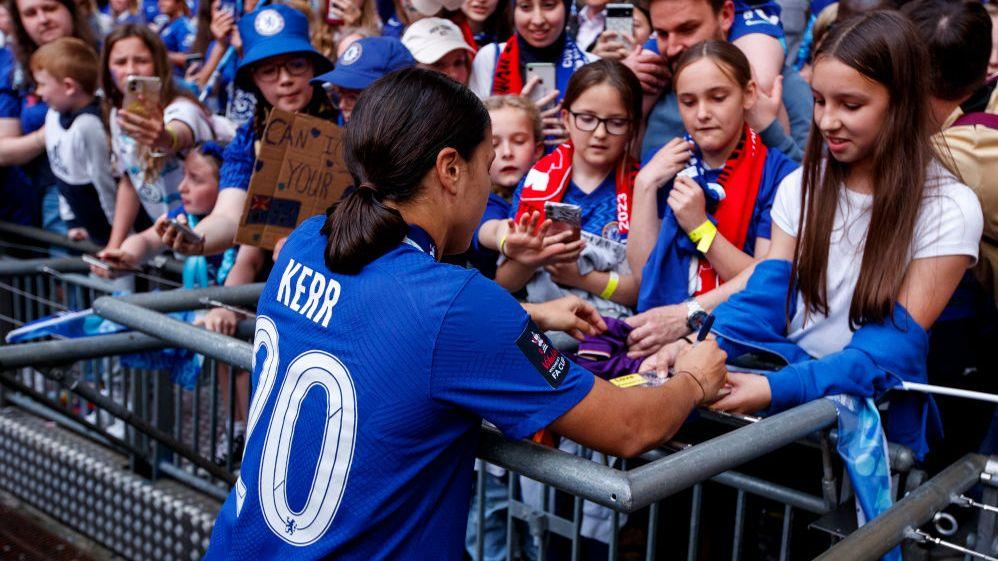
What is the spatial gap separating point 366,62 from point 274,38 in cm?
59

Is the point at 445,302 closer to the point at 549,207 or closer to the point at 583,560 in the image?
the point at 549,207

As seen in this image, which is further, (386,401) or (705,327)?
(705,327)

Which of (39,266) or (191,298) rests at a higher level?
(191,298)

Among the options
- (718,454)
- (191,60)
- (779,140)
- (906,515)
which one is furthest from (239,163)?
(191,60)

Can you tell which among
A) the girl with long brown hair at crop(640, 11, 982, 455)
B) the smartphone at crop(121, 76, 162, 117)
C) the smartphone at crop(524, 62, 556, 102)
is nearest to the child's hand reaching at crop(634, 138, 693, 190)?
the girl with long brown hair at crop(640, 11, 982, 455)

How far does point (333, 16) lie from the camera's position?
219 inches

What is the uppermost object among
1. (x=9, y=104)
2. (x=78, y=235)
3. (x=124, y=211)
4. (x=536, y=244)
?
(x=536, y=244)

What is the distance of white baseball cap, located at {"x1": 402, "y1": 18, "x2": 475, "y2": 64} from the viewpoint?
13.3ft

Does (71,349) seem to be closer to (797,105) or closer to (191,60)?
(797,105)

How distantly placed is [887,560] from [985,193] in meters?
1.04

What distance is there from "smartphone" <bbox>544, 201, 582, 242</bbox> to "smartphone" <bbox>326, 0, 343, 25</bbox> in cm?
300

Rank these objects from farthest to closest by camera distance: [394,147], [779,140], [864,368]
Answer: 1. [779,140]
2. [864,368]
3. [394,147]

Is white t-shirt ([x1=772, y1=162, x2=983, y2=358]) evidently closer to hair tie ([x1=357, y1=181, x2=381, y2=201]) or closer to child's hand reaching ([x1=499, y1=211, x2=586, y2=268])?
child's hand reaching ([x1=499, y1=211, x2=586, y2=268])

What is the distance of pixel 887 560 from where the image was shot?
2.17 m
